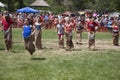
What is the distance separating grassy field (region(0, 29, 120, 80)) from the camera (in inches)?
502

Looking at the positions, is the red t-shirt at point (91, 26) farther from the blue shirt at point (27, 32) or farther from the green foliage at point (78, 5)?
the green foliage at point (78, 5)

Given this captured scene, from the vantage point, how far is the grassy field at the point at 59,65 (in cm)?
1274

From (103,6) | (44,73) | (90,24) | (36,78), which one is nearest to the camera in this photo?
(36,78)

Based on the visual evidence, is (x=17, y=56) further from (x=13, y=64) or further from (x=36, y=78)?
(x=36, y=78)

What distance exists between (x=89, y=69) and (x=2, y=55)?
16.8 ft

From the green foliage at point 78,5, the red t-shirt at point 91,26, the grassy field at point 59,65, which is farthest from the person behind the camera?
the green foliage at point 78,5

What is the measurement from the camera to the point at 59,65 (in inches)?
589

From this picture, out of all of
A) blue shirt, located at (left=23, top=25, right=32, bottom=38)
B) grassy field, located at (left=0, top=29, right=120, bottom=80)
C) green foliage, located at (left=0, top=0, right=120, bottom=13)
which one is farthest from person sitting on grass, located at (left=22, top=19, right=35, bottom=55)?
green foliage, located at (left=0, top=0, right=120, bottom=13)

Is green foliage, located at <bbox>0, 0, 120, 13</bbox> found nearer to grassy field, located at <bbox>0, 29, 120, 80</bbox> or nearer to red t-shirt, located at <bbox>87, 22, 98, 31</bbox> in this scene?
red t-shirt, located at <bbox>87, 22, 98, 31</bbox>

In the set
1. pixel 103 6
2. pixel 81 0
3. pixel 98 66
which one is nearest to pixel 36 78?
pixel 98 66

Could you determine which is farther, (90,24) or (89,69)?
(90,24)

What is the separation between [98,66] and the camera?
587 inches

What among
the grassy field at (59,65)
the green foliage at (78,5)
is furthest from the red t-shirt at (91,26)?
the green foliage at (78,5)

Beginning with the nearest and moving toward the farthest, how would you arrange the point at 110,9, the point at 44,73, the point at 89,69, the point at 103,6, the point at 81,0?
the point at 44,73, the point at 89,69, the point at 110,9, the point at 103,6, the point at 81,0
